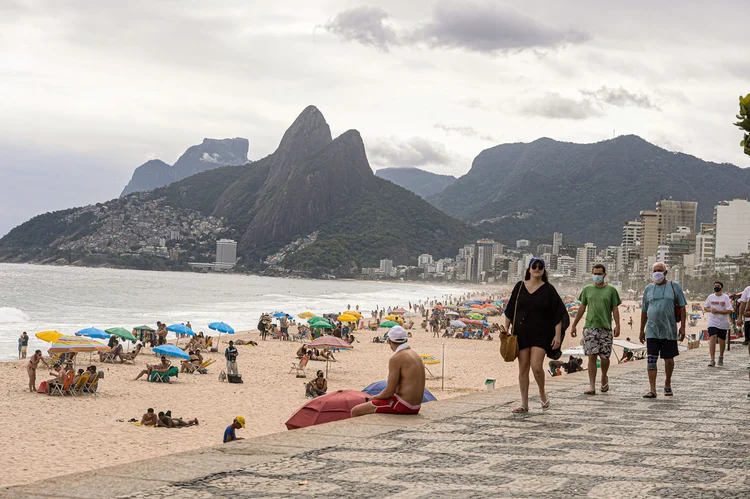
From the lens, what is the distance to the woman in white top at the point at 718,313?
10.5m

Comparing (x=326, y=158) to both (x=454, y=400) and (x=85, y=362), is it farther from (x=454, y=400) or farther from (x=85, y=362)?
(x=454, y=400)

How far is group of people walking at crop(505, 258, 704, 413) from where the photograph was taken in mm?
5969

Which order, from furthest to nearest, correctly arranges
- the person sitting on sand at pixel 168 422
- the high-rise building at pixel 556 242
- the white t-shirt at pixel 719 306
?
the high-rise building at pixel 556 242 < the person sitting on sand at pixel 168 422 < the white t-shirt at pixel 719 306

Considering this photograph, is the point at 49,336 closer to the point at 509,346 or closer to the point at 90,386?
the point at 90,386

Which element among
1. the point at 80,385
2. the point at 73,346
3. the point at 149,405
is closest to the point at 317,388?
the point at 149,405

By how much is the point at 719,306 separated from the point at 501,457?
753 cm

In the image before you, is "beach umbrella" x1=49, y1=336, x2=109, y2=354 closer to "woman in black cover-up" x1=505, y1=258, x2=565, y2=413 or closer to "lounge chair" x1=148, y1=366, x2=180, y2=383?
"lounge chair" x1=148, y1=366, x2=180, y2=383

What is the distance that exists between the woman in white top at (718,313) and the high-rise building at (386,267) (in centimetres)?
14775

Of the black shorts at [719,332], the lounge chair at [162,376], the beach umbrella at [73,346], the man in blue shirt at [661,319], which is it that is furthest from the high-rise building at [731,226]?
the man in blue shirt at [661,319]

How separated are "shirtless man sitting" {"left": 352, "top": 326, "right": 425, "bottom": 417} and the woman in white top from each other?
Result: 19.3ft

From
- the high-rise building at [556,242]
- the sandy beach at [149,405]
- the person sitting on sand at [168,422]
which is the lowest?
the sandy beach at [149,405]

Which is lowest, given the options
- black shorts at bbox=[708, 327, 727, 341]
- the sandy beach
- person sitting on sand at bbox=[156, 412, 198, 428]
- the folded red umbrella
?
the sandy beach

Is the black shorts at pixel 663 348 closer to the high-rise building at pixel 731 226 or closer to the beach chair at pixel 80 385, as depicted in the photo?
the beach chair at pixel 80 385

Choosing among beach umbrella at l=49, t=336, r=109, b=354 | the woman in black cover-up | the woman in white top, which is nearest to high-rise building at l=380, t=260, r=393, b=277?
beach umbrella at l=49, t=336, r=109, b=354
